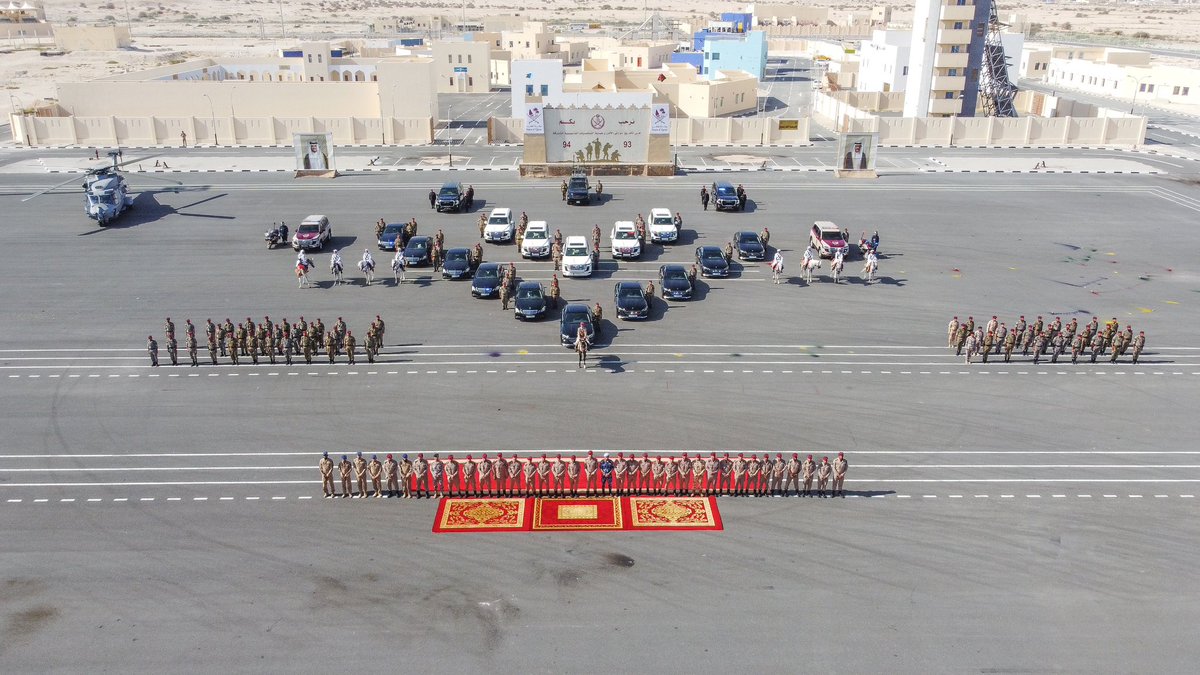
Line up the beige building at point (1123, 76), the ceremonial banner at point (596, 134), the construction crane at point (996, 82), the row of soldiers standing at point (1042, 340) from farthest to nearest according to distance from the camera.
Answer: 1. the beige building at point (1123, 76)
2. the construction crane at point (996, 82)
3. the ceremonial banner at point (596, 134)
4. the row of soldiers standing at point (1042, 340)

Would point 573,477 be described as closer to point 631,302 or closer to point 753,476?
point 753,476

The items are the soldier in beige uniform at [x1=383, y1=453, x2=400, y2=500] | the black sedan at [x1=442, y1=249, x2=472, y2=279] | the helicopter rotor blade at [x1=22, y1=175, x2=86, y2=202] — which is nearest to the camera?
the soldier in beige uniform at [x1=383, y1=453, x2=400, y2=500]

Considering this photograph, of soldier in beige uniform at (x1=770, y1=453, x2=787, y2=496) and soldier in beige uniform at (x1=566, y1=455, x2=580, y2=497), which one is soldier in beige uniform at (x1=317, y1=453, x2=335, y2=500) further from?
soldier in beige uniform at (x1=770, y1=453, x2=787, y2=496)

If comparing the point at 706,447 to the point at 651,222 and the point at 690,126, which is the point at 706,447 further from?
the point at 690,126

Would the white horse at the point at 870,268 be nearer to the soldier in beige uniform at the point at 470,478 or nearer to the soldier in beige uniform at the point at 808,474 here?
the soldier in beige uniform at the point at 808,474

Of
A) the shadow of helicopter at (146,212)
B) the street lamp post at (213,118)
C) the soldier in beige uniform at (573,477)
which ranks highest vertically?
the street lamp post at (213,118)

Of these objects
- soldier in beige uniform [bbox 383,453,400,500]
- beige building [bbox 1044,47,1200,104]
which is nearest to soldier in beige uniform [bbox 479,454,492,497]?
soldier in beige uniform [bbox 383,453,400,500]

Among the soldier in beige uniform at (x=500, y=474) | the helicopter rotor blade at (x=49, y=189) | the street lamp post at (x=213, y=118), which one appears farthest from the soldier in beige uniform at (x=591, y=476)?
the street lamp post at (x=213, y=118)
